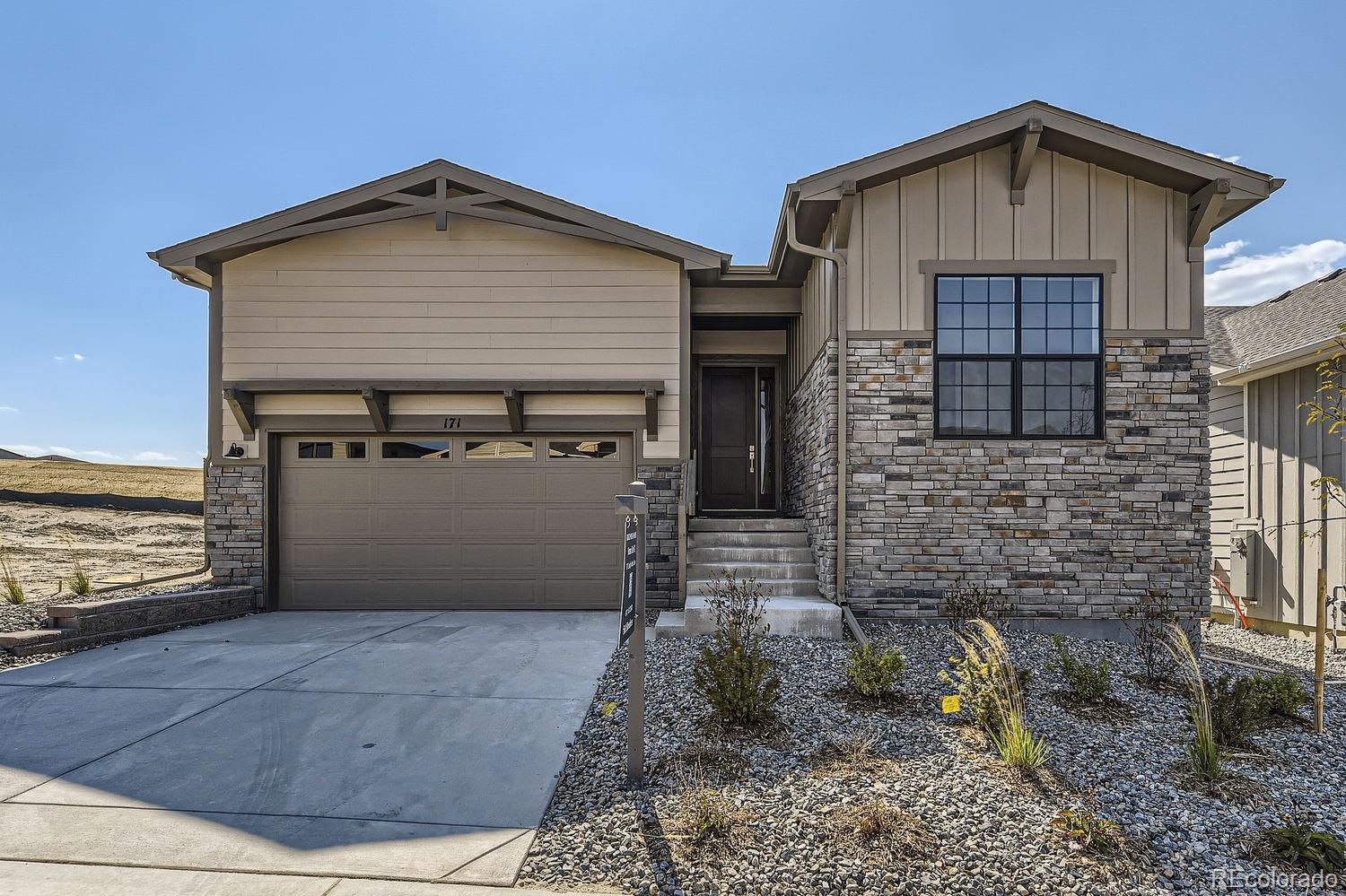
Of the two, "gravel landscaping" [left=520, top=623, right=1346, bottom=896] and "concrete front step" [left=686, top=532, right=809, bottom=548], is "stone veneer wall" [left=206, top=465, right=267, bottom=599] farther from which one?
"gravel landscaping" [left=520, top=623, right=1346, bottom=896]

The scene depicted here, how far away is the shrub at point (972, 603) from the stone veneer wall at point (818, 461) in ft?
3.56

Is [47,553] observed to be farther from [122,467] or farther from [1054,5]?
[1054,5]

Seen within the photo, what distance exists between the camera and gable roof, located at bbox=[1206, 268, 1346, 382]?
7.24 m

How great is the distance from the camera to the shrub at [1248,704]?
12.6 ft

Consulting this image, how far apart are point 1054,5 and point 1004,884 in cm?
871

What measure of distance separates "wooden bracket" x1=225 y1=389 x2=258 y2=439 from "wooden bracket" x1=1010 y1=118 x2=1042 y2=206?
8.61 meters

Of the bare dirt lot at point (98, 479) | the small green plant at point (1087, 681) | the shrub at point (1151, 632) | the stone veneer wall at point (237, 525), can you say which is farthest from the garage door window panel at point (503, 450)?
the bare dirt lot at point (98, 479)

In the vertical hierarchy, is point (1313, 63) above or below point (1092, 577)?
above

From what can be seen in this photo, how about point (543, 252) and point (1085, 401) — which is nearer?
point (1085, 401)

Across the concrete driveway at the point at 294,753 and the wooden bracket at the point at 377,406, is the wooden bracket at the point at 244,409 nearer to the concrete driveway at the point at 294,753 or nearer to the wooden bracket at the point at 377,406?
the wooden bracket at the point at 377,406

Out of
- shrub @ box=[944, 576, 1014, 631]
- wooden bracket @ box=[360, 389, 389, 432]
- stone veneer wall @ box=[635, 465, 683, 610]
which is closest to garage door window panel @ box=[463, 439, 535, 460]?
wooden bracket @ box=[360, 389, 389, 432]

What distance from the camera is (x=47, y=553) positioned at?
12.1 m

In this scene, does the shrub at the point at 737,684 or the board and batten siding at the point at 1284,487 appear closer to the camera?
the shrub at the point at 737,684

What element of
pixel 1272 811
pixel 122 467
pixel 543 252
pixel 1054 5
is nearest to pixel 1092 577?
pixel 1272 811
